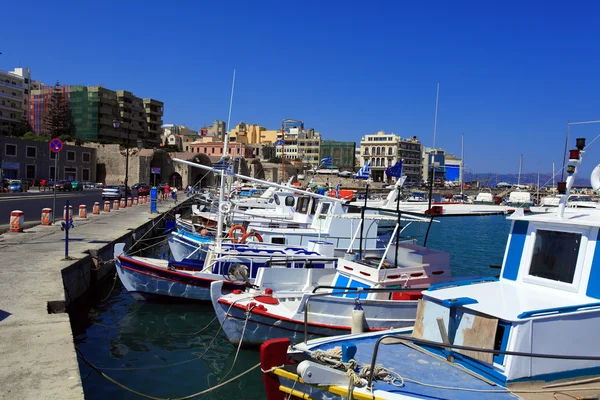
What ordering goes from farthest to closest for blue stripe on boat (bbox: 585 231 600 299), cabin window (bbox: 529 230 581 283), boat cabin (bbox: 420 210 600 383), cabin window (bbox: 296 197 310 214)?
1. cabin window (bbox: 296 197 310 214)
2. cabin window (bbox: 529 230 581 283)
3. blue stripe on boat (bbox: 585 231 600 299)
4. boat cabin (bbox: 420 210 600 383)

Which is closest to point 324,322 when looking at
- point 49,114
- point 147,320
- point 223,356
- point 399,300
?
point 399,300

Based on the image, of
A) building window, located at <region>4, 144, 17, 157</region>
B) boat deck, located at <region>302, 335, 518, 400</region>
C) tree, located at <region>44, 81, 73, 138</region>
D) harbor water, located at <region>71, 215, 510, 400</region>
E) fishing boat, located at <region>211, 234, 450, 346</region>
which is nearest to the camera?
boat deck, located at <region>302, 335, 518, 400</region>

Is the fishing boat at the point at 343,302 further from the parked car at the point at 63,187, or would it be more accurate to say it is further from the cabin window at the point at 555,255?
the parked car at the point at 63,187

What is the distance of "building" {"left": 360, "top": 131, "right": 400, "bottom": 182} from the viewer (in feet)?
452

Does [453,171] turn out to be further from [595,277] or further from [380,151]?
[595,277]

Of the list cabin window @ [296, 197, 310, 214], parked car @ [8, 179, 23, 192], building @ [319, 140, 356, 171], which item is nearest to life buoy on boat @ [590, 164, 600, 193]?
cabin window @ [296, 197, 310, 214]

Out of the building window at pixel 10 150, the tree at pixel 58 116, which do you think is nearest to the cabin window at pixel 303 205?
the building window at pixel 10 150

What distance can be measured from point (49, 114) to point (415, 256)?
333 ft

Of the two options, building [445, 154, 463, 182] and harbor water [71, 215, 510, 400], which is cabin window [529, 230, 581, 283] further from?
building [445, 154, 463, 182]

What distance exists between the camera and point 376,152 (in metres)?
141

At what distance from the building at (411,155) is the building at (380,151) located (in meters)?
2.25

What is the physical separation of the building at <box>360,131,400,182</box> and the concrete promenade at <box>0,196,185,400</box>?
122 m

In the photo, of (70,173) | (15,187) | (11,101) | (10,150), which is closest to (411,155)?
(70,173)

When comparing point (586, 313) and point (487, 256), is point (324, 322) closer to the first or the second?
point (586, 313)
